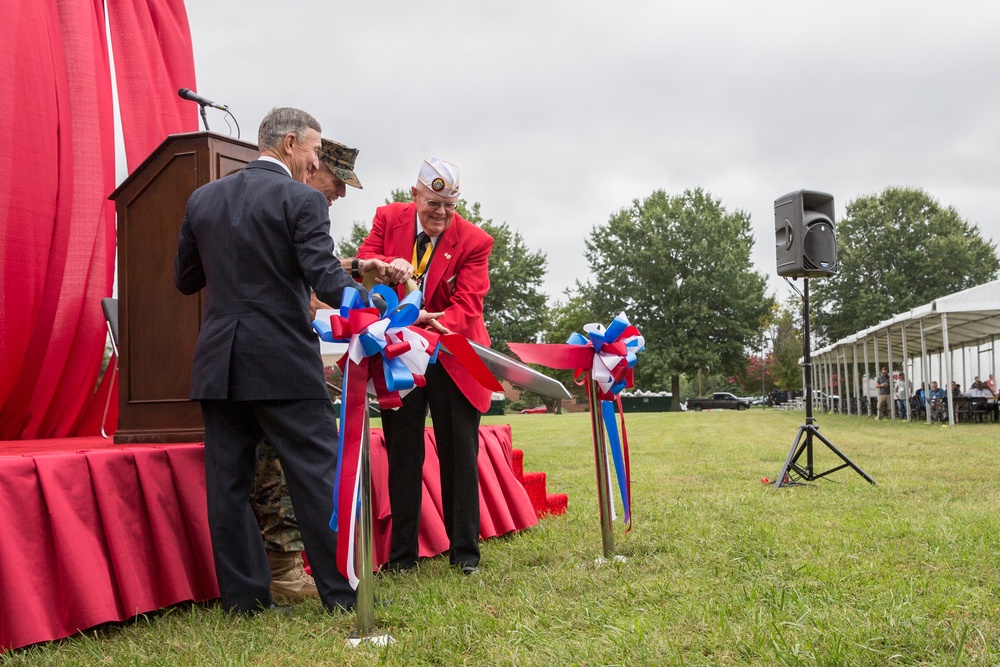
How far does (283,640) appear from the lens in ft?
8.71

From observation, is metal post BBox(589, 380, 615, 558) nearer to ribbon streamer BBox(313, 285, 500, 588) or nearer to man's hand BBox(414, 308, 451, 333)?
man's hand BBox(414, 308, 451, 333)

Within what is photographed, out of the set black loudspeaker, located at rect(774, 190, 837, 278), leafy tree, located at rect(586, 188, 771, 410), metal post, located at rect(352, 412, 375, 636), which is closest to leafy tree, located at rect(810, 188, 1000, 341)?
leafy tree, located at rect(586, 188, 771, 410)

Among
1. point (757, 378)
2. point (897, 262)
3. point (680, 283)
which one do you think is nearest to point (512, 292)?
point (680, 283)

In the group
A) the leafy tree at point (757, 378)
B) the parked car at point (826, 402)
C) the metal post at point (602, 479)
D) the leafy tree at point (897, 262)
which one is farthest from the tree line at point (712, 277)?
the metal post at point (602, 479)

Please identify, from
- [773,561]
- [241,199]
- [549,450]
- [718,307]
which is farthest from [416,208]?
[718,307]

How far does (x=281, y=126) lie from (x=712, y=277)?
4226cm

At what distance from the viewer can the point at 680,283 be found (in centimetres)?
4388

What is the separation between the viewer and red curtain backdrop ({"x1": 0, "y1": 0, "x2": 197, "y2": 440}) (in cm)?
437

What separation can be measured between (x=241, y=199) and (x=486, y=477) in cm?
231

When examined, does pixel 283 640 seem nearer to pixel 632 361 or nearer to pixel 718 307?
pixel 632 361

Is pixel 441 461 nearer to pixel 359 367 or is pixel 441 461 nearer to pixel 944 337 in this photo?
pixel 359 367

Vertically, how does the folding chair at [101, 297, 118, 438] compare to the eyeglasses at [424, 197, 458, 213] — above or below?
below

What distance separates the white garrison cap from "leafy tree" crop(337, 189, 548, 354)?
36.8m

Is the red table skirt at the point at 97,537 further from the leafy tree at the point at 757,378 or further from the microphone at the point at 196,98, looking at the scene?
the leafy tree at the point at 757,378
